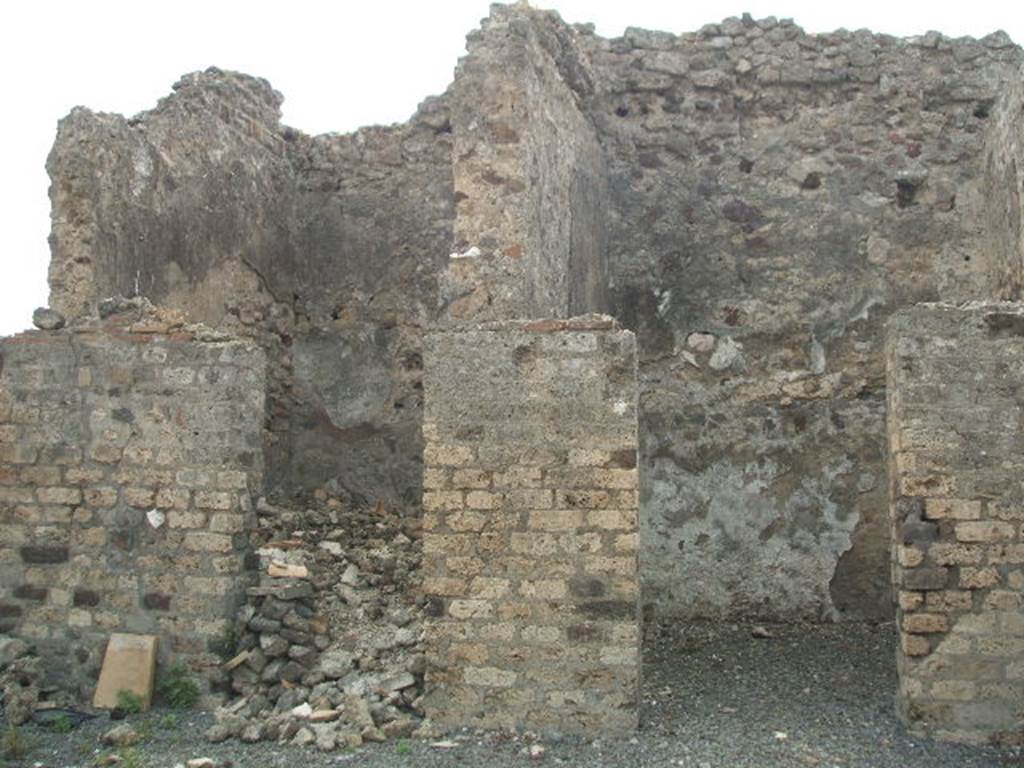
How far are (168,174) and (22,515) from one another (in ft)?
Answer: 9.42

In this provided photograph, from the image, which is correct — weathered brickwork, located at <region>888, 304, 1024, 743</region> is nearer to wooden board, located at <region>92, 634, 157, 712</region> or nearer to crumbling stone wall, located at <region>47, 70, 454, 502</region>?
wooden board, located at <region>92, 634, 157, 712</region>

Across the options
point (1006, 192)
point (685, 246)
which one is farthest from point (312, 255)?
point (1006, 192)

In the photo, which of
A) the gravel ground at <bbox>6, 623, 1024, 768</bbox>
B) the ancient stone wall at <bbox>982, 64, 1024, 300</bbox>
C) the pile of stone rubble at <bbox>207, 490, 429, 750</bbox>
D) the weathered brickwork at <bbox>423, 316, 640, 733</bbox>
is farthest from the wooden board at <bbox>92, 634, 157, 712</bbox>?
the ancient stone wall at <bbox>982, 64, 1024, 300</bbox>

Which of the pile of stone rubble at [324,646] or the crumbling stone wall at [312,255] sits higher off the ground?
the crumbling stone wall at [312,255]

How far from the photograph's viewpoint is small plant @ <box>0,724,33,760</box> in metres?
5.82

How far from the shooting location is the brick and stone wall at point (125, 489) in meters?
6.65

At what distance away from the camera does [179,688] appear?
6.52 metres

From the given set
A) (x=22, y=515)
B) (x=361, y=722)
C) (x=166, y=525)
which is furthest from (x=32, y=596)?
(x=361, y=722)

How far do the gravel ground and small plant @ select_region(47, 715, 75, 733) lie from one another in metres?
0.05

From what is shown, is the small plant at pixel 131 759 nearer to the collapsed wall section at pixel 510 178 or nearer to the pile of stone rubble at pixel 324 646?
the pile of stone rubble at pixel 324 646

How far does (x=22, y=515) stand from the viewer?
270 inches

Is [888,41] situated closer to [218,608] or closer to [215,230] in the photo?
[215,230]

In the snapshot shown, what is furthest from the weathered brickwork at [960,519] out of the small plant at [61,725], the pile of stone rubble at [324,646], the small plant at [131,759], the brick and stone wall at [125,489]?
the small plant at [61,725]

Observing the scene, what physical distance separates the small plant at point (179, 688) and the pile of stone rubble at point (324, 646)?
212mm
